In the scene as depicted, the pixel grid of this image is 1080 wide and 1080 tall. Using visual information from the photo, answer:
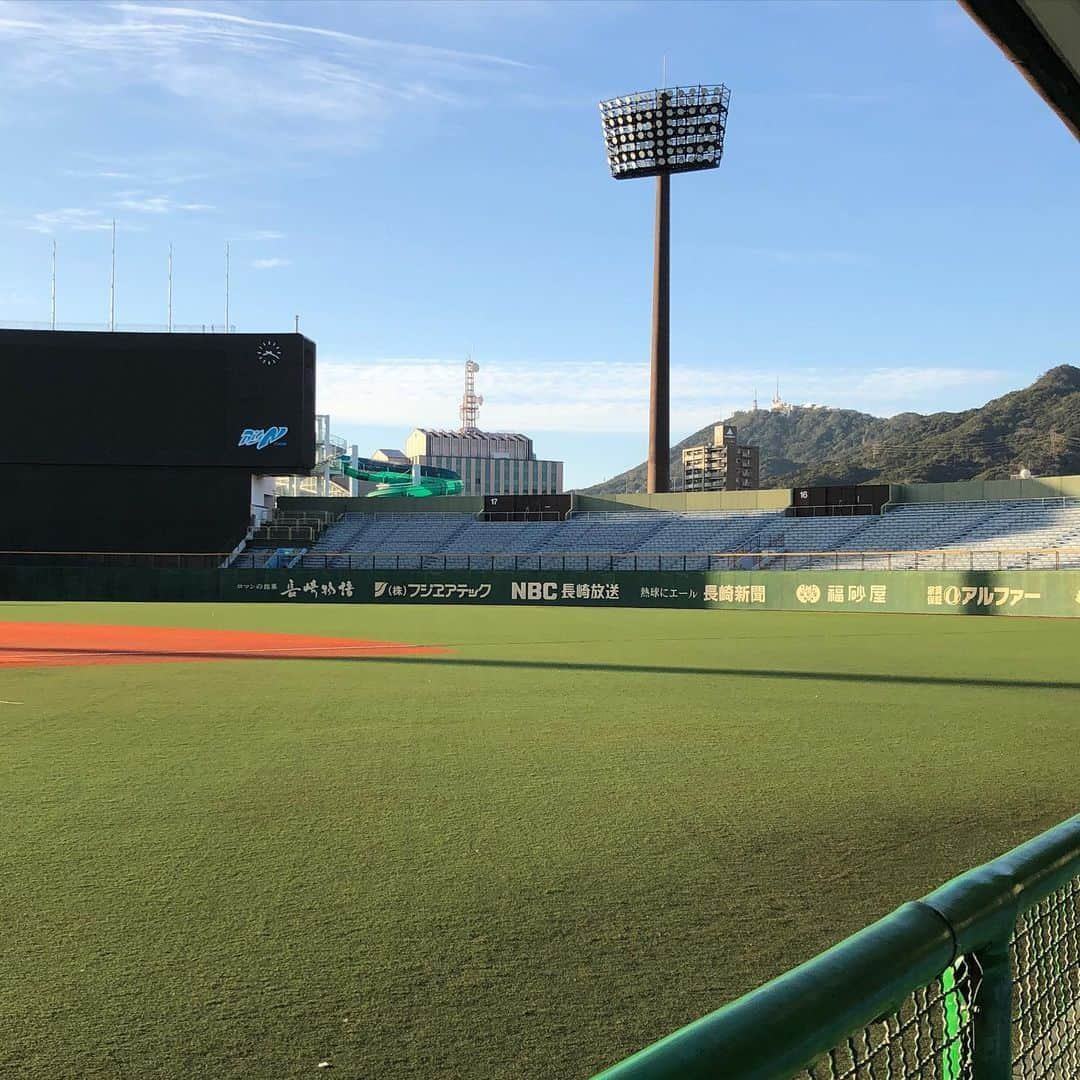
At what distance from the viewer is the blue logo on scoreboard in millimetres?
49562

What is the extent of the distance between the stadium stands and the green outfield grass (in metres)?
27.5

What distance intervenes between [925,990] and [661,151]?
65.8m

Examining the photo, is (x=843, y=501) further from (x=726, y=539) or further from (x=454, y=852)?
(x=454, y=852)

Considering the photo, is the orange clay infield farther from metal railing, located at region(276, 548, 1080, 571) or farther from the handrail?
the handrail

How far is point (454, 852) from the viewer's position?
548 centimetres

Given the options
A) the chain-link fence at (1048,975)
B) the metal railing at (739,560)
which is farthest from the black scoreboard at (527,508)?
the chain-link fence at (1048,975)

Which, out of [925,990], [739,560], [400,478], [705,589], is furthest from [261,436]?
[400,478]

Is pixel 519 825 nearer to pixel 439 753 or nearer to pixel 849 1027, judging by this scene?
pixel 439 753

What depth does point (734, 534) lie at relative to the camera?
1967 inches

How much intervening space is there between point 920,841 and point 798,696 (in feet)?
21.2

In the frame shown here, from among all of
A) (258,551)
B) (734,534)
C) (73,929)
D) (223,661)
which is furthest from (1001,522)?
(73,929)

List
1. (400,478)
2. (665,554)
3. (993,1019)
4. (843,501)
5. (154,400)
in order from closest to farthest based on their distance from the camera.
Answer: (993,1019) → (665,554) → (154,400) → (843,501) → (400,478)

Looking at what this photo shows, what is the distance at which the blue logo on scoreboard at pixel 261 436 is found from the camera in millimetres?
49562

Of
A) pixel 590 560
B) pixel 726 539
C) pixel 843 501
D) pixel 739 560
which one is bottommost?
pixel 590 560
